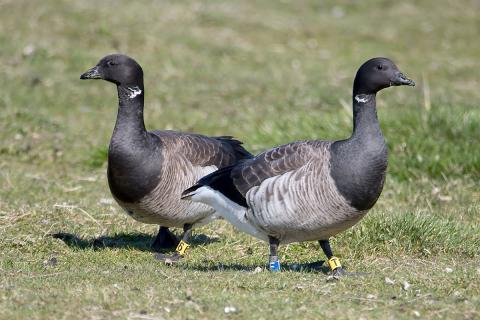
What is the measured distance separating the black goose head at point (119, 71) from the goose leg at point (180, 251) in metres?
1.59

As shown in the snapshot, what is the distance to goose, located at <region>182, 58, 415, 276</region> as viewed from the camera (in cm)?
723

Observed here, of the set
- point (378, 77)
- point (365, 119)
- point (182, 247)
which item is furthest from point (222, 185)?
point (378, 77)

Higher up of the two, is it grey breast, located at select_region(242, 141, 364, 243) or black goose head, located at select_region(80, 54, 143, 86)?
black goose head, located at select_region(80, 54, 143, 86)

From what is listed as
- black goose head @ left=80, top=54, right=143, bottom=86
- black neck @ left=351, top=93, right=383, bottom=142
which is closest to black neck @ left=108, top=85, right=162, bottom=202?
black goose head @ left=80, top=54, right=143, bottom=86

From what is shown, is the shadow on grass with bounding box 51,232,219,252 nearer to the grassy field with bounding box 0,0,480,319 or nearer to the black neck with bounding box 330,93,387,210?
the grassy field with bounding box 0,0,480,319

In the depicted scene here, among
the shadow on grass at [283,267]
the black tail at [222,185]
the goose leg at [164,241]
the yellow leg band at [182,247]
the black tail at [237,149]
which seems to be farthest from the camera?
the black tail at [237,149]

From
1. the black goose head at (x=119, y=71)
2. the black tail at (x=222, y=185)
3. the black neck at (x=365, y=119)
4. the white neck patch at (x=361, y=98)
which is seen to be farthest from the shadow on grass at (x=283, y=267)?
the black goose head at (x=119, y=71)

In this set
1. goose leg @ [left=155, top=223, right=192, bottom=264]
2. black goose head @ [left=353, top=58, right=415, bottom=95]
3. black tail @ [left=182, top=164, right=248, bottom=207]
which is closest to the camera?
black goose head @ [left=353, top=58, right=415, bottom=95]

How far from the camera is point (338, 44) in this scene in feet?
66.4

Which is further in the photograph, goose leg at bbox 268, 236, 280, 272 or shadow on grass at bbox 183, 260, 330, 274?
shadow on grass at bbox 183, 260, 330, 274

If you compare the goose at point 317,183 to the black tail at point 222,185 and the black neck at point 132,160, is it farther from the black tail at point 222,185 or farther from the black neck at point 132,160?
the black neck at point 132,160

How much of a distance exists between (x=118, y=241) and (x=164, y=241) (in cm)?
49

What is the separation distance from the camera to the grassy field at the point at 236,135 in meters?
6.54

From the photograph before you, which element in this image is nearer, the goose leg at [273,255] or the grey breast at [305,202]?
the grey breast at [305,202]
